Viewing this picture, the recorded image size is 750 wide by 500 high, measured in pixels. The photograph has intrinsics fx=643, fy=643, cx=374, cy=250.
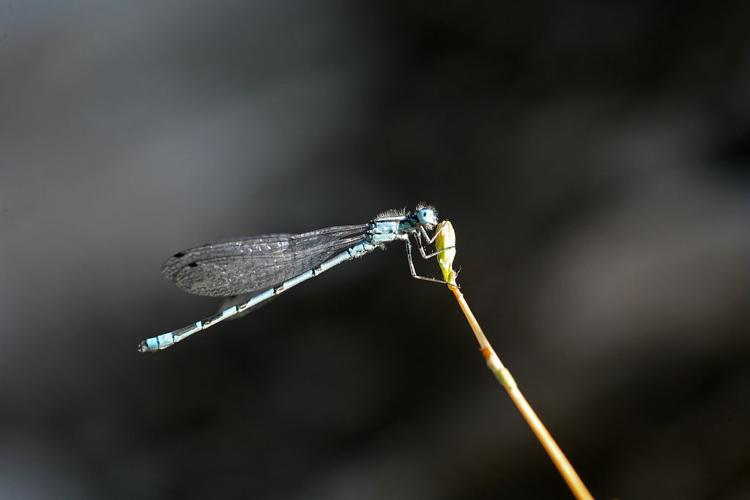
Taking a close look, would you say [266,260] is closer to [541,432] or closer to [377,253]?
[377,253]

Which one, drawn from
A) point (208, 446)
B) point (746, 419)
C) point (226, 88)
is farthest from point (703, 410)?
point (226, 88)

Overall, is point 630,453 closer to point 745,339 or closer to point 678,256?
point 745,339

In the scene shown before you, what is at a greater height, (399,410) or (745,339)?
(399,410)

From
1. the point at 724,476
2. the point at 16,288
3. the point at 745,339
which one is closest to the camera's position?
the point at 724,476

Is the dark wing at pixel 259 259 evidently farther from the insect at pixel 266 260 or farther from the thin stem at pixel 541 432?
the thin stem at pixel 541 432

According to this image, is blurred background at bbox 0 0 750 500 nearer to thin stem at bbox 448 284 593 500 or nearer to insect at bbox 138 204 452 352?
insect at bbox 138 204 452 352

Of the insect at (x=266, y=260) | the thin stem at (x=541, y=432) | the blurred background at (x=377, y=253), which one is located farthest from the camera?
the blurred background at (x=377, y=253)

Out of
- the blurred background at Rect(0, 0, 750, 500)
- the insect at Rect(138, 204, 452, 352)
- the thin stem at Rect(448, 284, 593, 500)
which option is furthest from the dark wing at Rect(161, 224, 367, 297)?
the thin stem at Rect(448, 284, 593, 500)

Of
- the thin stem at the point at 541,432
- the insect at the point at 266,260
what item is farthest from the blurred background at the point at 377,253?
the thin stem at the point at 541,432
